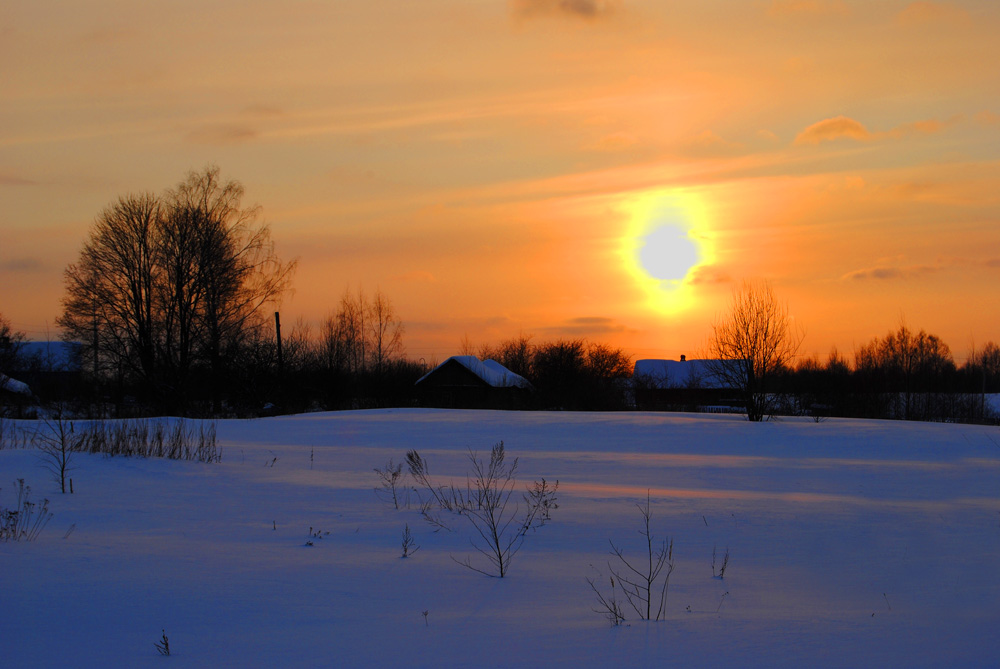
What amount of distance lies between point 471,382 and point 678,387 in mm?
18801

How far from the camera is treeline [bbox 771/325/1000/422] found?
4334 centimetres

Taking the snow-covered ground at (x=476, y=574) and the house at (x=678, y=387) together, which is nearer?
the snow-covered ground at (x=476, y=574)

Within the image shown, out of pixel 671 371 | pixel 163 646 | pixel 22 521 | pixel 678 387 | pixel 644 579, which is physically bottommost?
pixel 644 579

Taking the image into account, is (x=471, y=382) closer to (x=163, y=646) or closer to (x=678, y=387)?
→ (x=678, y=387)

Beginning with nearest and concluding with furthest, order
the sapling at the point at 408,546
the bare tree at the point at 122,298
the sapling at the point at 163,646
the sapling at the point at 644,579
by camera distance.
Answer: the sapling at the point at 163,646
the sapling at the point at 644,579
the sapling at the point at 408,546
the bare tree at the point at 122,298

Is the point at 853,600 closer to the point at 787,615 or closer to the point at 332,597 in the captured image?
the point at 787,615

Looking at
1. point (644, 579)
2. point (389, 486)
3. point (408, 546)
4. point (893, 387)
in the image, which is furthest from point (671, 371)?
point (644, 579)

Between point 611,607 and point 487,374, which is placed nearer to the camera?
point 611,607

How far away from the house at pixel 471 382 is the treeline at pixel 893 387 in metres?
18.8

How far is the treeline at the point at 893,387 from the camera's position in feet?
142

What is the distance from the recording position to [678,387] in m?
61.4

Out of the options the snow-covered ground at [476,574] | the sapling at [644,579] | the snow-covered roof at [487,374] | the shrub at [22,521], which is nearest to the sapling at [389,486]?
the snow-covered ground at [476,574]

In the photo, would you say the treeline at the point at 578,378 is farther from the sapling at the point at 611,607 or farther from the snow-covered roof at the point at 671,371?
the sapling at the point at 611,607

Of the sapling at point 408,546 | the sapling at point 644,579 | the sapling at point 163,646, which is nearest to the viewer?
the sapling at point 163,646
